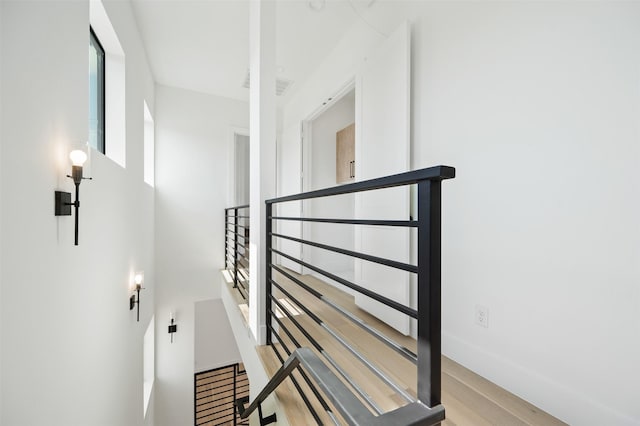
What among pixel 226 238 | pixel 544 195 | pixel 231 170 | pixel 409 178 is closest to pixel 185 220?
pixel 226 238

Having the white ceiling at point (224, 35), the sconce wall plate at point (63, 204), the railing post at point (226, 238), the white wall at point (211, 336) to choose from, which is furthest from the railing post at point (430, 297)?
the white wall at point (211, 336)

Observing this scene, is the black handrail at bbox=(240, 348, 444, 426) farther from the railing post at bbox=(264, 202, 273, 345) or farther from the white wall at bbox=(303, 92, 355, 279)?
the white wall at bbox=(303, 92, 355, 279)

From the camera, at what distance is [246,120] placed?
4.60m

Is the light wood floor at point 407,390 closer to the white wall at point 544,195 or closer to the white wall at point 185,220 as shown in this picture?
the white wall at point 544,195

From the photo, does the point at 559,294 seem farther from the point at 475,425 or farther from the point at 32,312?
the point at 32,312

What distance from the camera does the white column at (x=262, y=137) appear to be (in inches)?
76.6

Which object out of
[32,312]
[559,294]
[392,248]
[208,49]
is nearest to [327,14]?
[208,49]

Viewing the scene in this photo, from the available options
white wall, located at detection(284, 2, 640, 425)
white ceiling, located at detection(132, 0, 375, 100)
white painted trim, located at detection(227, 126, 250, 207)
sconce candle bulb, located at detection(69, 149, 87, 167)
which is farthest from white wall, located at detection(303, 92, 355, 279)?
sconce candle bulb, located at detection(69, 149, 87, 167)

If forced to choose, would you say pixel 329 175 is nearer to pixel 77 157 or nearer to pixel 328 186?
pixel 328 186

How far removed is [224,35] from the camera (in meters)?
2.91

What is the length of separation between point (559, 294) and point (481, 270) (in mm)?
380

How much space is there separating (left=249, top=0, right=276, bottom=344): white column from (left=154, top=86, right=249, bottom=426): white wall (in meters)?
2.60

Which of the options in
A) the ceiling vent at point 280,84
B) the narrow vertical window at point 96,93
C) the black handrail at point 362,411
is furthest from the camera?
the ceiling vent at point 280,84

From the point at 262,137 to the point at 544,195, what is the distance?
167 centimetres
